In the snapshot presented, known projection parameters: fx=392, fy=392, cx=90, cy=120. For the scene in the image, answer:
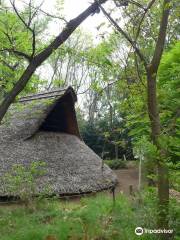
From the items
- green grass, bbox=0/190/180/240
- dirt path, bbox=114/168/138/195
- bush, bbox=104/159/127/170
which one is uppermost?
bush, bbox=104/159/127/170

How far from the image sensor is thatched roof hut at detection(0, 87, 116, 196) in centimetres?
1191

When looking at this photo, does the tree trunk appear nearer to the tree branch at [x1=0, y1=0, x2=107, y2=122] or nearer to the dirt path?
the tree branch at [x1=0, y1=0, x2=107, y2=122]

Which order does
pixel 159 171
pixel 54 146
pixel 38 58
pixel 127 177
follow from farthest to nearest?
pixel 127 177 → pixel 54 146 → pixel 38 58 → pixel 159 171

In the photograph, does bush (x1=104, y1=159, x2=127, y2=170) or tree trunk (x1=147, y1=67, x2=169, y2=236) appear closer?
tree trunk (x1=147, y1=67, x2=169, y2=236)

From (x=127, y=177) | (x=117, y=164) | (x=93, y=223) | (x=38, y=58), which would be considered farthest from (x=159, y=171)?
(x=117, y=164)

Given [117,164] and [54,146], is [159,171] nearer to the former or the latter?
[54,146]

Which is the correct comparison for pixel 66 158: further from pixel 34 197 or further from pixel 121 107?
pixel 121 107

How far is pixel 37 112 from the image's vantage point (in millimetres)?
13578

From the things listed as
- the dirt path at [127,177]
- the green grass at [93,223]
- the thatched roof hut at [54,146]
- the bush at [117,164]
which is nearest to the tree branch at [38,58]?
the green grass at [93,223]

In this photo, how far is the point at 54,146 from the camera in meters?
13.6

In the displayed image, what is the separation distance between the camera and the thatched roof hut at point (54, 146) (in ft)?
39.1

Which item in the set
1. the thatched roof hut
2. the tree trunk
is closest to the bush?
the thatched roof hut

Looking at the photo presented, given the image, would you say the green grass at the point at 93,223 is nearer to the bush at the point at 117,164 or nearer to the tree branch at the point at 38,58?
the tree branch at the point at 38,58

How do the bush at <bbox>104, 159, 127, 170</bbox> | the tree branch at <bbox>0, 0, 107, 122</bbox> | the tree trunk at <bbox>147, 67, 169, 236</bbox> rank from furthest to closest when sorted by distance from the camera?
the bush at <bbox>104, 159, 127, 170</bbox> → the tree branch at <bbox>0, 0, 107, 122</bbox> → the tree trunk at <bbox>147, 67, 169, 236</bbox>
